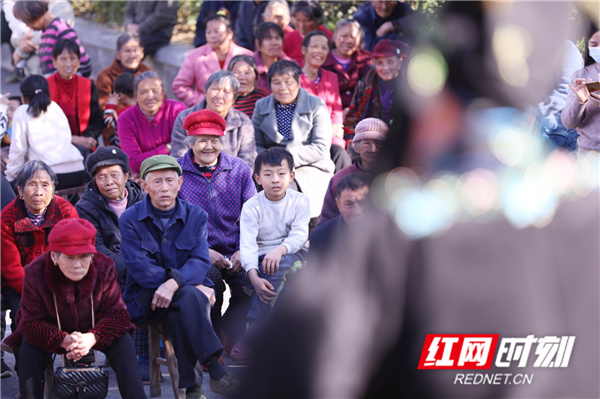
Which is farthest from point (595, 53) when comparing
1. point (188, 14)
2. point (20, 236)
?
point (188, 14)

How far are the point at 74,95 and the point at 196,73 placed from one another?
1.08 metres

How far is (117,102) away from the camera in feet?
24.7

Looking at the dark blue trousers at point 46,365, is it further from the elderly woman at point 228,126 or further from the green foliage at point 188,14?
the green foliage at point 188,14

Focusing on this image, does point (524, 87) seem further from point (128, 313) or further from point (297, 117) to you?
point (297, 117)

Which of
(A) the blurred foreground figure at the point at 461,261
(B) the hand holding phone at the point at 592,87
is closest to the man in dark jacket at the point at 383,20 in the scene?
(B) the hand holding phone at the point at 592,87

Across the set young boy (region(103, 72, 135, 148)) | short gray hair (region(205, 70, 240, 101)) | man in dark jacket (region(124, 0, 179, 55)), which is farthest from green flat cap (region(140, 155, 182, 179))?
man in dark jacket (region(124, 0, 179, 55))

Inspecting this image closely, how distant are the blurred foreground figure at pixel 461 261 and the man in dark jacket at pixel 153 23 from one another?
8.14m

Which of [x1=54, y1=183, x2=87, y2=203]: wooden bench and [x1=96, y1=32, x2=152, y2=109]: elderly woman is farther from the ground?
[x1=96, y1=32, x2=152, y2=109]: elderly woman

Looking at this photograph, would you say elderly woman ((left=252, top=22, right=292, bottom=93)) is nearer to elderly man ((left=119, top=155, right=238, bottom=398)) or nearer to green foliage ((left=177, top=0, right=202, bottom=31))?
elderly man ((left=119, top=155, right=238, bottom=398))

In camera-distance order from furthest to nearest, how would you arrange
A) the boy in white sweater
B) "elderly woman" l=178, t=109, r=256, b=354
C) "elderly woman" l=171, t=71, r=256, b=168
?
"elderly woman" l=171, t=71, r=256, b=168
"elderly woman" l=178, t=109, r=256, b=354
the boy in white sweater

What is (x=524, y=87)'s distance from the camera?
1520 millimetres

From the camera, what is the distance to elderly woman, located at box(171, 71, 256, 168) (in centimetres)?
592

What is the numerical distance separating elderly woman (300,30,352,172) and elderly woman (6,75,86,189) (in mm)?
1955

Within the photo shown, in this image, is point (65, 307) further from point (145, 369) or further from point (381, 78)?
point (381, 78)
